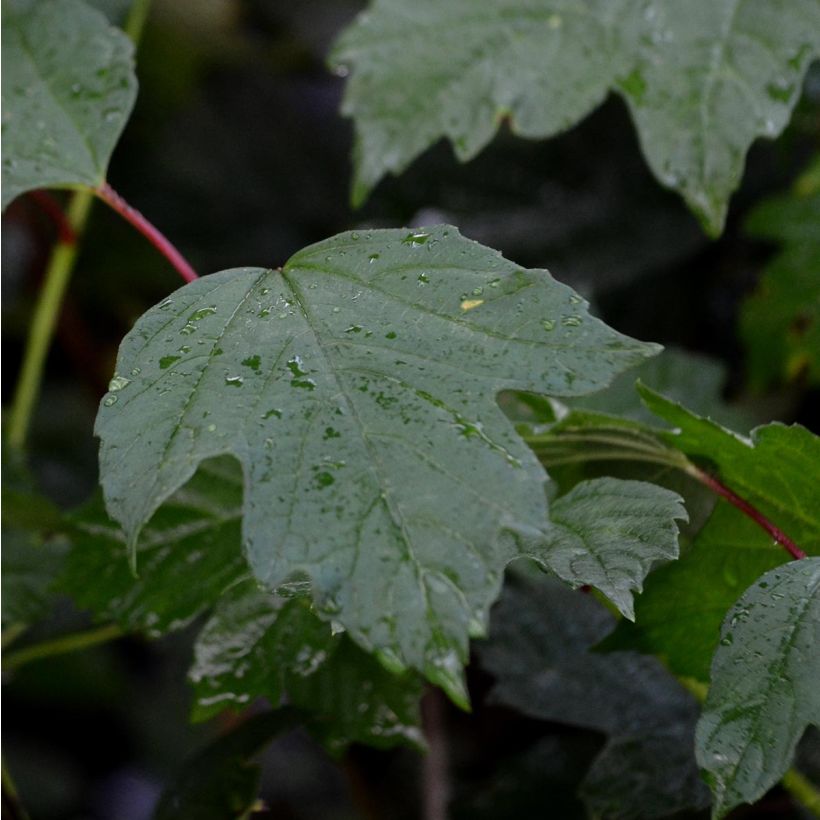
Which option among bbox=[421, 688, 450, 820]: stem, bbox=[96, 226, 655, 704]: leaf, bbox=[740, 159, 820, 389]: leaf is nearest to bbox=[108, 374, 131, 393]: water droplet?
bbox=[96, 226, 655, 704]: leaf

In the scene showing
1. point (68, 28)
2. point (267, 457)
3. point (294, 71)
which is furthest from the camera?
point (294, 71)

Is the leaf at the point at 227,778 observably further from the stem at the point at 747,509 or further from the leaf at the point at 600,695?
the stem at the point at 747,509

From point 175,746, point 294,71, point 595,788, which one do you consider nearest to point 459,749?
point 595,788

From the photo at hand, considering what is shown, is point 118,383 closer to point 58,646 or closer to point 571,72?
point 58,646

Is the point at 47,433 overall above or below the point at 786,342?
below

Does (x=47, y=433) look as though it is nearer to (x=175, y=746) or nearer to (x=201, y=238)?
(x=201, y=238)

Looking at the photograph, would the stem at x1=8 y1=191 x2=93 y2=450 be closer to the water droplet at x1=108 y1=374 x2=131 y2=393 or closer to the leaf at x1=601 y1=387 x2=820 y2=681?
the water droplet at x1=108 y1=374 x2=131 y2=393

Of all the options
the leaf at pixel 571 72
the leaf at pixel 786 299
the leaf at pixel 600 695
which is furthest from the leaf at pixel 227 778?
the leaf at pixel 786 299
